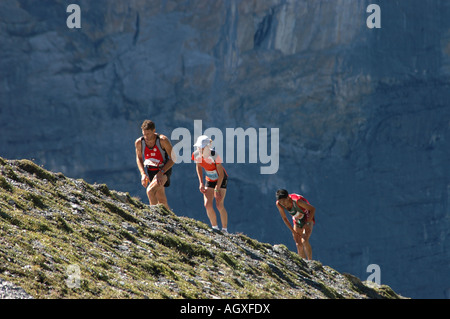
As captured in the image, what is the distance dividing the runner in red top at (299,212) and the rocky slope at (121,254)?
2.58 ft

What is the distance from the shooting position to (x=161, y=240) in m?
16.7

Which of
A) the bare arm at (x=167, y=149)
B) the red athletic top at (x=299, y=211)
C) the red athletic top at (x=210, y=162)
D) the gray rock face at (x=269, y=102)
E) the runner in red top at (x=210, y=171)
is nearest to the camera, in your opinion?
the bare arm at (x=167, y=149)

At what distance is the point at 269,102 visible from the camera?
10231 centimetres

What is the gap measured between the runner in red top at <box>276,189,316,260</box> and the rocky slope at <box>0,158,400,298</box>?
0.79 m

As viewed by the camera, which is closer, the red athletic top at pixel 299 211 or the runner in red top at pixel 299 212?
the runner in red top at pixel 299 212

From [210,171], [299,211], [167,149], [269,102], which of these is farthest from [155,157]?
[269,102]

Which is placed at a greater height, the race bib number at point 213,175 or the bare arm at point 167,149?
the bare arm at point 167,149

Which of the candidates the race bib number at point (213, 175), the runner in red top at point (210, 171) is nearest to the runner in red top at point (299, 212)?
the runner in red top at point (210, 171)

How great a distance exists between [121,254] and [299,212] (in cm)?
706

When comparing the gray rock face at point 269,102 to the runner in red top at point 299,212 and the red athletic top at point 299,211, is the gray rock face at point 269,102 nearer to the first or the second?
the runner in red top at point 299,212

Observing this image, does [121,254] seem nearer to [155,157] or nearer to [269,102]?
[155,157]

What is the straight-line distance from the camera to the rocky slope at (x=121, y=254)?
12109 mm

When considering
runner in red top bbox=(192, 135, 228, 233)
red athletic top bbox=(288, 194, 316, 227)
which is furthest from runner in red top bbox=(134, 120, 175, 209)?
red athletic top bbox=(288, 194, 316, 227)
